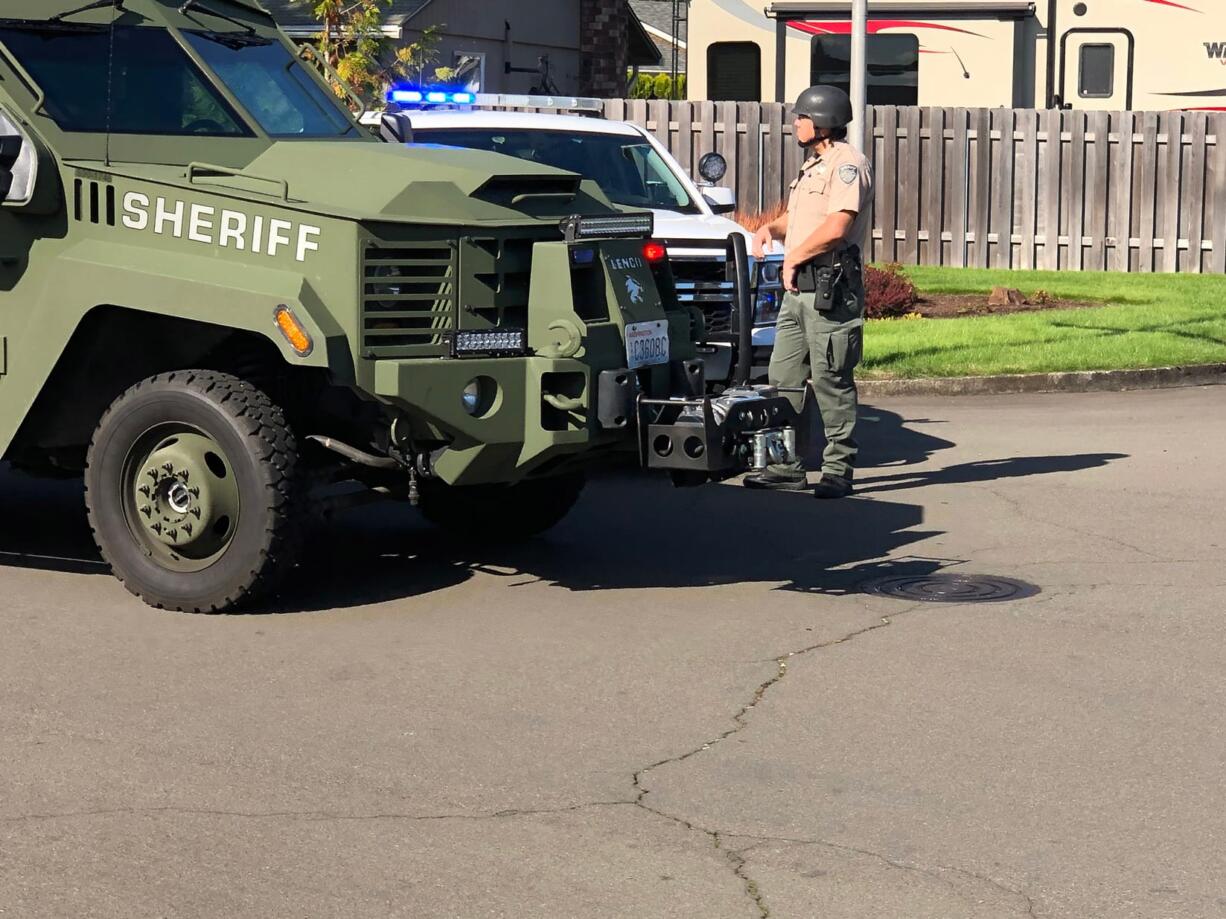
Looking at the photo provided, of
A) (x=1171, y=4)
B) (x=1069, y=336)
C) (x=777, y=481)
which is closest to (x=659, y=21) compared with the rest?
(x=1171, y=4)

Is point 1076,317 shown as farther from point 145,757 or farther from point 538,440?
point 145,757

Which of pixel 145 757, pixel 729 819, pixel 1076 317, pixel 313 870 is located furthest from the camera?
pixel 1076 317

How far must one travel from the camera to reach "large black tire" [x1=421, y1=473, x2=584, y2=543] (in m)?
9.09

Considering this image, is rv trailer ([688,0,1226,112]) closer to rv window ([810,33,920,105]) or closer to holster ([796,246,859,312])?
rv window ([810,33,920,105])

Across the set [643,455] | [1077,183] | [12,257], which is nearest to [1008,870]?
[643,455]

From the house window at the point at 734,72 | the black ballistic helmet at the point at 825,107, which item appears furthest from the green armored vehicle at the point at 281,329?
the house window at the point at 734,72

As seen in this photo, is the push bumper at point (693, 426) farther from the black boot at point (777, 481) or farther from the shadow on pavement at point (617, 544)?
the black boot at point (777, 481)

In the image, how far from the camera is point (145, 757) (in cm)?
596

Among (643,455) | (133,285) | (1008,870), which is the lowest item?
(1008,870)

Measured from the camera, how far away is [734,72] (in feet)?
86.0

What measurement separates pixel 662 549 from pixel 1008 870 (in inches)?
167

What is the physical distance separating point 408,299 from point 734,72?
1947cm

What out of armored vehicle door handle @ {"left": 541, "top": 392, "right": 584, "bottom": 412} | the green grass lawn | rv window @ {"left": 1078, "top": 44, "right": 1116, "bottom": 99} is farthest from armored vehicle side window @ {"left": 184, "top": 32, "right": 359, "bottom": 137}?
rv window @ {"left": 1078, "top": 44, "right": 1116, "bottom": 99}

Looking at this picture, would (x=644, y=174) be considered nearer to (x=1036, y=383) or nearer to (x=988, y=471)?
(x=988, y=471)
